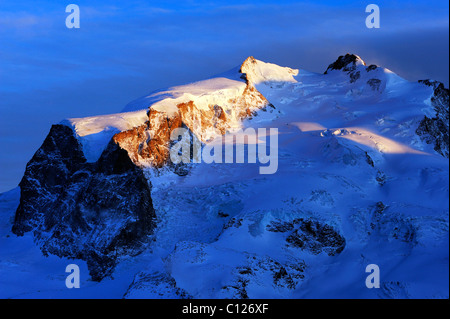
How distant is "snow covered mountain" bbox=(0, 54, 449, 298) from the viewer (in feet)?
411

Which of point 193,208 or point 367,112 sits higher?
point 367,112

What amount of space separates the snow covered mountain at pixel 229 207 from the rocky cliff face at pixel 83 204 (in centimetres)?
22

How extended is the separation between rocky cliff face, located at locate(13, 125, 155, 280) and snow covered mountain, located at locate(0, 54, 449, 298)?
224 mm

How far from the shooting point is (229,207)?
473 ft

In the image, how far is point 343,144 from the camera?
153500 millimetres

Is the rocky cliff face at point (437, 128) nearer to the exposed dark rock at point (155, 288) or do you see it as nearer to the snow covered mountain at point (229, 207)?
the snow covered mountain at point (229, 207)

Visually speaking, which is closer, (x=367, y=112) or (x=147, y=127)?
(x=147, y=127)

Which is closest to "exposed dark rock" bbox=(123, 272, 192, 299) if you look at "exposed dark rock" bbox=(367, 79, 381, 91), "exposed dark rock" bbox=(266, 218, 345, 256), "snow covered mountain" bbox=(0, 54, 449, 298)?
"snow covered mountain" bbox=(0, 54, 449, 298)

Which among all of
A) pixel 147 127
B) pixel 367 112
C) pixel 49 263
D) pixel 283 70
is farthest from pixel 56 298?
pixel 283 70

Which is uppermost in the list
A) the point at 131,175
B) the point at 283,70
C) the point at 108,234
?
the point at 283,70

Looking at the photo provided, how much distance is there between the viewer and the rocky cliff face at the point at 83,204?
459ft

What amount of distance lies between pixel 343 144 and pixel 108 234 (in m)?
43.6

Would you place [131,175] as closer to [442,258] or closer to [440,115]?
[442,258]

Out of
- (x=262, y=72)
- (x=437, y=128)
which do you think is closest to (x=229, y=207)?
(x=437, y=128)
